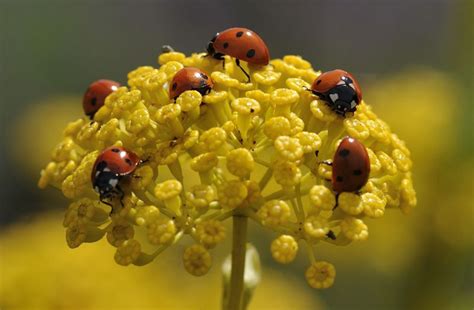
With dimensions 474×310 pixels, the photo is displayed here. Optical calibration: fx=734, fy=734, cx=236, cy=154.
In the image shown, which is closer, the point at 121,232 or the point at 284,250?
the point at 284,250

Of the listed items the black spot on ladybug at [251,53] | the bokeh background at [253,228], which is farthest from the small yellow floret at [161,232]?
the bokeh background at [253,228]

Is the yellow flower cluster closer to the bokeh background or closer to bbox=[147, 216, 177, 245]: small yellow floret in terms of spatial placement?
bbox=[147, 216, 177, 245]: small yellow floret

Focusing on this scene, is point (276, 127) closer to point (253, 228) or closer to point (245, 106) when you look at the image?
point (245, 106)

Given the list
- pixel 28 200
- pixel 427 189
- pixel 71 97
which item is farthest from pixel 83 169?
pixel 71 97

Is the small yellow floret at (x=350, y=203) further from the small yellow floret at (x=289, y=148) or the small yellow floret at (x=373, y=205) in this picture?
the small yellow floret at (x=289, y=148)

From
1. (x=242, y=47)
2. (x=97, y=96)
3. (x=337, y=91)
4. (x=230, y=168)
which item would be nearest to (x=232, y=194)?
(x=230, y=168)

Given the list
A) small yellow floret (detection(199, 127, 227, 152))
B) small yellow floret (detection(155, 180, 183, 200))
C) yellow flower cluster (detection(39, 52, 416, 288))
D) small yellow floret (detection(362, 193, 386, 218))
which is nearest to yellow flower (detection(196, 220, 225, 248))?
yellow flower cluster (detection(39, 52, 416, 288))
